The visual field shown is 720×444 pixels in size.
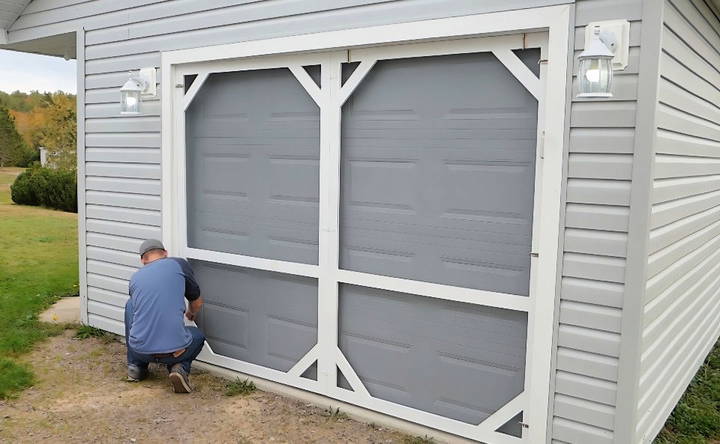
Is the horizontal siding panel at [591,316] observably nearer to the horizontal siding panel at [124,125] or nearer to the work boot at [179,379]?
the work boot at [179,379]

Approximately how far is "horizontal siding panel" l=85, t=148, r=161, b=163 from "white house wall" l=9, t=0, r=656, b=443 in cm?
1

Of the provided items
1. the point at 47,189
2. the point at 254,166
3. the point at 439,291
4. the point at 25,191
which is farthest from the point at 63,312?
the point at 25,191

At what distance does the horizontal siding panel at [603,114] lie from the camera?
2891mm

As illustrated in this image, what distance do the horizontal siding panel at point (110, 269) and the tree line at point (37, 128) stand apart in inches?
724

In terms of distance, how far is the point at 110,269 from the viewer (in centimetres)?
541

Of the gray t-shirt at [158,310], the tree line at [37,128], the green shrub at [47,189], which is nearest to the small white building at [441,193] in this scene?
the gray t-shirt at [158,310]

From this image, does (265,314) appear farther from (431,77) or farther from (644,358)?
(644,358)

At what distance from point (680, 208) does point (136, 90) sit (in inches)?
145

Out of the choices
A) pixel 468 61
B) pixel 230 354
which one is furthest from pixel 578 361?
pixel 230 354

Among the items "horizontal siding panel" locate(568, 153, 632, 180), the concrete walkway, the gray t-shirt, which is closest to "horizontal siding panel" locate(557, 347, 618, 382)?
"horizontal siding panel" locate(568, 153, 632, 180)

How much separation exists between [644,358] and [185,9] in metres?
3.68

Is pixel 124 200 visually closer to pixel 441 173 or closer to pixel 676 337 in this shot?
pixel 441 173

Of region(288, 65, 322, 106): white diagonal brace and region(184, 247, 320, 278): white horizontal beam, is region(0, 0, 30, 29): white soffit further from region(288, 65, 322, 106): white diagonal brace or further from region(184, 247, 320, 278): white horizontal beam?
region(288, 65, 322, 106): white diagonal brace

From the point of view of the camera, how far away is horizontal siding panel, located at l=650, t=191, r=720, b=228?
3094 millimetres
